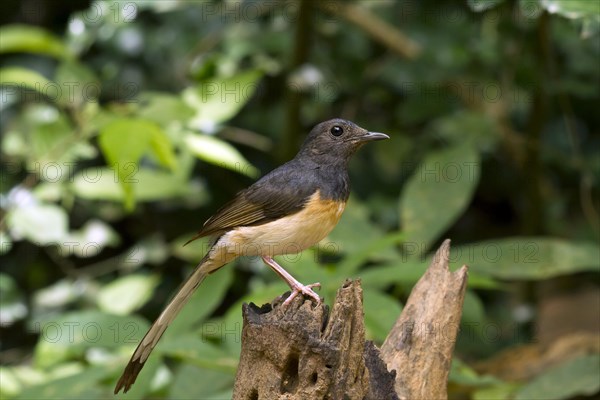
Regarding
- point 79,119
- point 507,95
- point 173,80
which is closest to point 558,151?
point 507,95

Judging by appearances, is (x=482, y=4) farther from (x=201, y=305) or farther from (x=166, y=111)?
(x=201, y=305)

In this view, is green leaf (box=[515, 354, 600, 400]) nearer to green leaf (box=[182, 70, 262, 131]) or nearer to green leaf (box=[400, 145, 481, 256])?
green leaf (box=[400, 145, 481, 256])

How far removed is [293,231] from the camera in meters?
3.83

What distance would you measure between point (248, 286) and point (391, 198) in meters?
1.37

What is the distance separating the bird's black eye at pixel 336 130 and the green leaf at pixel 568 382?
1.57 meters

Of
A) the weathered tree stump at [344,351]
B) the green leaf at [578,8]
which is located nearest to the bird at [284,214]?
the weathered tree stump at [344,351]

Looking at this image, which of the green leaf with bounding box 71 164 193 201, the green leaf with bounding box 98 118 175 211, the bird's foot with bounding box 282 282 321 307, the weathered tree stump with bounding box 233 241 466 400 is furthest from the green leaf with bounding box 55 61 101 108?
the weathered tree stump with bounding box 233 241 466 400

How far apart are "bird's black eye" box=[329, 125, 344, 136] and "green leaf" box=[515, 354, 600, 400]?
1.57m

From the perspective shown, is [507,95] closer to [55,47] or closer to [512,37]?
[512,37]

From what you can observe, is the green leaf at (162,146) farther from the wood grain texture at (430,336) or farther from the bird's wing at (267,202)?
the wood grain texture at (430,336)

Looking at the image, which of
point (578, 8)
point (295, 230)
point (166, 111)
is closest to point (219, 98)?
point (166, 111)

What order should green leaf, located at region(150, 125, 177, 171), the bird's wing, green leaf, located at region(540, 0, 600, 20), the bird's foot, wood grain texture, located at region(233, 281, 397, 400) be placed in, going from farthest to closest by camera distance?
green leaf, located at region(150, 125, 177, 171)
the bird's wing
green leaf, located at region(540, 0, 600, 20)
the bird's foot
wood grain texture, located at region(233, 281, 397, 400)

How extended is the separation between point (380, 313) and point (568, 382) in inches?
39.7

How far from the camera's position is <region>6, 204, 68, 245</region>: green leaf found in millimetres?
5434
